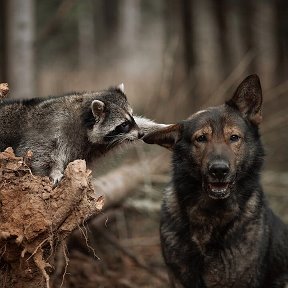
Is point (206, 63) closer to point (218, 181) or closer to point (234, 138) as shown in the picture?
point (234, 138)

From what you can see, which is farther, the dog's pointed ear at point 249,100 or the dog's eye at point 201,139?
the dog's pointed ear at point 249,100

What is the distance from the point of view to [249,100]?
6.35 meters

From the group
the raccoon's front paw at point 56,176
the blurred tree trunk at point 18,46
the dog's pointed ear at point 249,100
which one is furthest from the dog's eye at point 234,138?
the blurred tree trunk at point 18,46

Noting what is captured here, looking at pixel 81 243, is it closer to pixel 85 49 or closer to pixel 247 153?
pixel 247 153

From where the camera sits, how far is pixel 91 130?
6.68m

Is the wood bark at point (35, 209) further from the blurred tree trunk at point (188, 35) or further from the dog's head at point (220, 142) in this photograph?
the blurred tree trunk at point (188, 35)

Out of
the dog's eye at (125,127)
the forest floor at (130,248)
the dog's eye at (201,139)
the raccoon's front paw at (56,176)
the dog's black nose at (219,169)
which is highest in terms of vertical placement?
the dog's eye at (201,139)

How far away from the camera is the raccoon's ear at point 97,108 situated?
660 centimetres

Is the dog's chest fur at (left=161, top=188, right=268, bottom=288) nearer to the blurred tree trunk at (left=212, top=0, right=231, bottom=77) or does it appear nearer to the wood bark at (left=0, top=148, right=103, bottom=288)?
the wood bark at (left=0, top=148, right=103, bottom=288)

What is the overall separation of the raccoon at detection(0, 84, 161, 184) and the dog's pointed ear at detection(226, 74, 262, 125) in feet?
3.38

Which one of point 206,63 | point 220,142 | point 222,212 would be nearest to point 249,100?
point 220,142

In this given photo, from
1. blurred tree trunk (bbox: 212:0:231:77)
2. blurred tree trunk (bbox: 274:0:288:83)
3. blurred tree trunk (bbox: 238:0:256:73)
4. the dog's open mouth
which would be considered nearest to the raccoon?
the dog's open mouth

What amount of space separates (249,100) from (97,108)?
1.40 m

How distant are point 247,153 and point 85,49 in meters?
39.3
